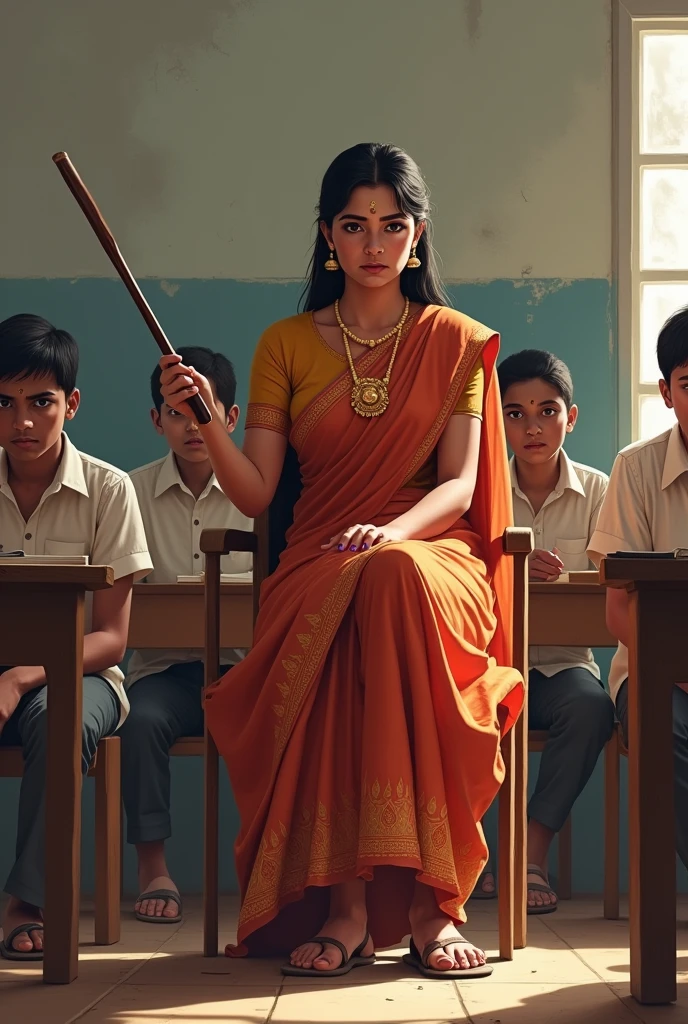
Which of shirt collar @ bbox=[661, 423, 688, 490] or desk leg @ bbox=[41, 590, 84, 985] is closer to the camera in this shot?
desk leg @ bbox=[41, 590, 84, 985]

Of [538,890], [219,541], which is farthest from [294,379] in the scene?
[538,890]

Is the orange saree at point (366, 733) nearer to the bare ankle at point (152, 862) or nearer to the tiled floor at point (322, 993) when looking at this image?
the tiled floor at point (322, 993)

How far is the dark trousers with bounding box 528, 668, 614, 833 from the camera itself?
10.8ft

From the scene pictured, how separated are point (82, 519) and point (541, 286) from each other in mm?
1897

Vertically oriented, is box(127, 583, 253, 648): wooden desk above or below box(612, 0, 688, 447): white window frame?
below

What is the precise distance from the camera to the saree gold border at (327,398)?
2686 millimetres

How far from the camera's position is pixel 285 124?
427cm

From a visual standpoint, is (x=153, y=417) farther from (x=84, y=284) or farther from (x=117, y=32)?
(x=117, y=32)

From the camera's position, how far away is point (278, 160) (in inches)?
168

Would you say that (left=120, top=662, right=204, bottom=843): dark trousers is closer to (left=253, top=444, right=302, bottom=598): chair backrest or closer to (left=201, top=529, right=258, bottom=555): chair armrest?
(left=253, top=444, right=302, bottom=598): chair backrest

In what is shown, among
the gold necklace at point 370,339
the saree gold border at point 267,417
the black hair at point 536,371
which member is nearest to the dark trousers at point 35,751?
the saree gold border at point 267,417

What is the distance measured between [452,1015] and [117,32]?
137 inches

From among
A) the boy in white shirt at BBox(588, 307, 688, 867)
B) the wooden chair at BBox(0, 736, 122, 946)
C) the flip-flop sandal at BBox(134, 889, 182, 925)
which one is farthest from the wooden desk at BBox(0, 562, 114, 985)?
the boy in white shirt at BBox(588, 307, 688, 867)

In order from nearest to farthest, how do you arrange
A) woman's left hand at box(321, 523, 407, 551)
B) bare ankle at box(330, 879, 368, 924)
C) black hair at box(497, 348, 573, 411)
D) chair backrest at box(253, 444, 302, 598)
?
bare ankle at box(330, 879, 368, 924), woman's left hand at box(321, 523, 407, 551), chair backrest at box(253, 444, 302, 598), black hair at box(497, 348, 573, 411)
